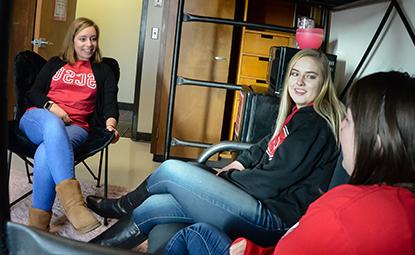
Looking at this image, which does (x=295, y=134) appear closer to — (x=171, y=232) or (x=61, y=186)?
(x=171, y=232)

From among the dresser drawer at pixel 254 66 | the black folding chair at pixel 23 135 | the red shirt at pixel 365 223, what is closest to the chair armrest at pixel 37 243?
the red shirt at pixel 365 223

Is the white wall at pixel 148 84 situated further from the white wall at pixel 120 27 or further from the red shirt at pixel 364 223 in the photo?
the red shirt at pixel 364 223

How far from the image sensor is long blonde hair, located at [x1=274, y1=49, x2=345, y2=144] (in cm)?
167

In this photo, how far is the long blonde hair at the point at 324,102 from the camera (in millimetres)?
1674

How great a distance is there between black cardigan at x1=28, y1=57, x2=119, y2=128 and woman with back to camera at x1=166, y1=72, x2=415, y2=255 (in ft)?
6.07

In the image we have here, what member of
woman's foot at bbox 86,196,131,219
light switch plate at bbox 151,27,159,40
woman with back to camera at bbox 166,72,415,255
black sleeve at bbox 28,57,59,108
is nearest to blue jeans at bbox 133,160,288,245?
woman's foot at bbox 86,196,131,219

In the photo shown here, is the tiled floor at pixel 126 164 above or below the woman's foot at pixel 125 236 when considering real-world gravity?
below

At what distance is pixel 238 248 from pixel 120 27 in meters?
5.54

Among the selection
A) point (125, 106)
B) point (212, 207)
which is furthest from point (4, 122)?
point (125, 106)

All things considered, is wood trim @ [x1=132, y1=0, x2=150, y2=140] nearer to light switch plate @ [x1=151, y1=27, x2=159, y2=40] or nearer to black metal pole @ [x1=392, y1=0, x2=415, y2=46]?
light switch plate @ [x1=151, y1=27, x2=159, y2=40]

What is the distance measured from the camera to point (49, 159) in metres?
2.15

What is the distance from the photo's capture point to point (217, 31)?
3.71 m

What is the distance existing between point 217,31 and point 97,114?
1.42 m

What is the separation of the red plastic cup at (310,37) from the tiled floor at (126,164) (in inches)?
56.0
